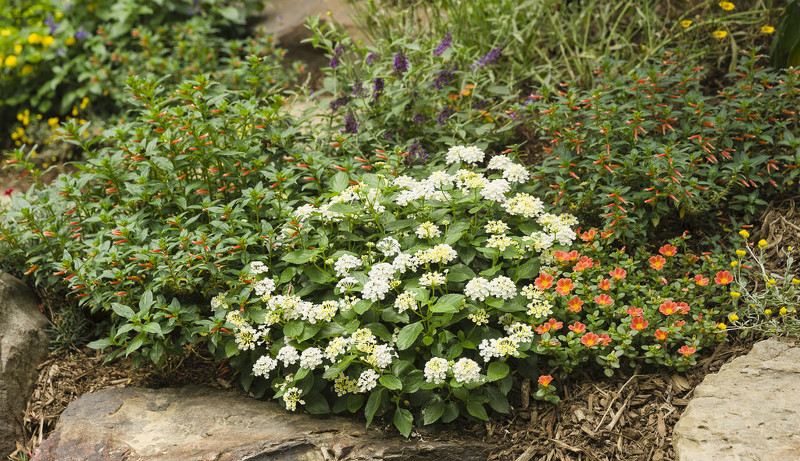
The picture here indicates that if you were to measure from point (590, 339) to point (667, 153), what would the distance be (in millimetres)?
1019

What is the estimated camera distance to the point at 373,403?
240 cm

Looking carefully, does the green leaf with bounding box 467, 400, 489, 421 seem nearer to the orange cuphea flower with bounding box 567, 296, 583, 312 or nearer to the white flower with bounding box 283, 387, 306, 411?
the orange cuphea flower with bounding box 567, 296, 583, 312

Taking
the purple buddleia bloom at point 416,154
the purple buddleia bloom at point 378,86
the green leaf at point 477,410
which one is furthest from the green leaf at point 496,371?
the purple buddleia bloom at point 378,86

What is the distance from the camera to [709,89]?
401 cm

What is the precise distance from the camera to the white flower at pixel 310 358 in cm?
230

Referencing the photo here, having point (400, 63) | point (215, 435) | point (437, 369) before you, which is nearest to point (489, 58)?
point (400, 63)

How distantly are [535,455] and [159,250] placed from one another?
71.4 inches

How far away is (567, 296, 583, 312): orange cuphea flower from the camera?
8.34ft

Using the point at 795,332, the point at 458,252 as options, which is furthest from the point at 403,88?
the point at 795,332

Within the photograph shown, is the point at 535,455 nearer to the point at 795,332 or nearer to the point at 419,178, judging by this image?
the point at 795,332

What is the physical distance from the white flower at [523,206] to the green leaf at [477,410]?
839 mm

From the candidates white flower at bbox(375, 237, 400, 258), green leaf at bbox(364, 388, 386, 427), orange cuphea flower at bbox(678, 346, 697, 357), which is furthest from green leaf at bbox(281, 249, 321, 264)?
orange cuphea flower at bbox(678, 346, 697, 357)

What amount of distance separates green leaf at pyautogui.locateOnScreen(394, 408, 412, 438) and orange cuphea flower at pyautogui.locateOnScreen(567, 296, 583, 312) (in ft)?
2.69

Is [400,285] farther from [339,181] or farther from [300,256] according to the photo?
[339,181]
